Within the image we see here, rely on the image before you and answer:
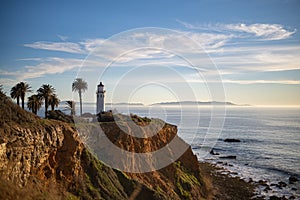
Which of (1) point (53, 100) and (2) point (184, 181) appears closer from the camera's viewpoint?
(2) point (184, 181)

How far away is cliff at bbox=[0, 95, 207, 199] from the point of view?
1864 centimetres


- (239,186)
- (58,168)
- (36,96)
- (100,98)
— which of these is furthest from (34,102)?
(239,186)

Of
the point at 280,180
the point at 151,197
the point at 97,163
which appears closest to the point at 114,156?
the point at 97,163

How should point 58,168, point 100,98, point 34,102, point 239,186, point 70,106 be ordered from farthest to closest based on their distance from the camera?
point 100,98
point 70,106
point 239,186
point 34,102
point 58,168

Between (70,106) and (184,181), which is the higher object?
(70,106)

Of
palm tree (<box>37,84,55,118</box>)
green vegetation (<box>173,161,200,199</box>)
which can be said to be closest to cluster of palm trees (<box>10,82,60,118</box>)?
palm tree (<box>37,84,55,118</box>)

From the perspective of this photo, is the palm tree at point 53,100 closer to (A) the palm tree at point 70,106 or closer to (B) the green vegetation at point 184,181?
(A) the palm tree at point 70,106

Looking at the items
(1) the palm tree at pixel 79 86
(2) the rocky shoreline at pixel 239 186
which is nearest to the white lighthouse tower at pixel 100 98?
(1) the palm tree at pixel 79 86

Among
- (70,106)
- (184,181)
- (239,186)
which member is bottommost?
(239,186)

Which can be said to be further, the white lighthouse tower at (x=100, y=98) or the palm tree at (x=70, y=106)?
the white lighthouse tower at (x=100, y=98)

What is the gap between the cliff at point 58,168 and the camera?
→ 61.2ft

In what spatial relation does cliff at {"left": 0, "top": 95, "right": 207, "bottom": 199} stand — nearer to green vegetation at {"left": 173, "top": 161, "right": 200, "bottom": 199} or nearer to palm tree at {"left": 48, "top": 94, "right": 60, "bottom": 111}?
green vegetation at {"left": 173, "top": 161, "right": 200, "bottom": 199}

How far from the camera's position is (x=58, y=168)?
24000 mm

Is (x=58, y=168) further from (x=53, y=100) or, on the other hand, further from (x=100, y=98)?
(x=100, y=98)
